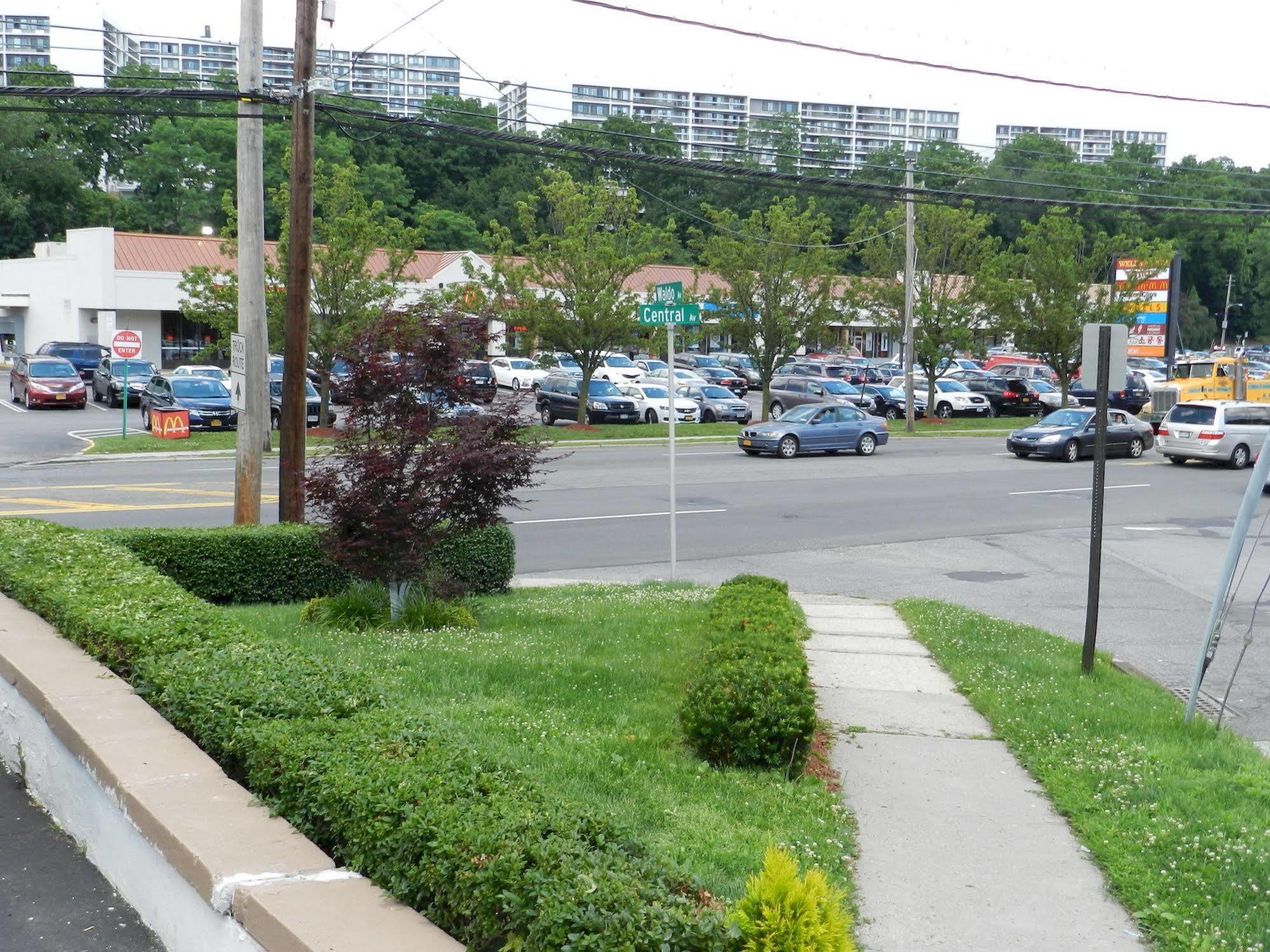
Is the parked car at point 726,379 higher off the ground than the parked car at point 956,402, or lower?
higher

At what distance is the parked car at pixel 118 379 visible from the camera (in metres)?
42.2

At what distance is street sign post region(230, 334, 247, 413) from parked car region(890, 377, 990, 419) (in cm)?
3980

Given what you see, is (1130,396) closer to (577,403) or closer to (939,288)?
(939,288)

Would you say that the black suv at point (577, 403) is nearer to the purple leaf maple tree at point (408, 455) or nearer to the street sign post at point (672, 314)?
the street sign post at point (672, 314)

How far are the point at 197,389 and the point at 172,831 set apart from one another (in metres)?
32.8

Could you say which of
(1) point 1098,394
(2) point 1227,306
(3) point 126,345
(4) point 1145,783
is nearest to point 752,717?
(4) point 1145,783

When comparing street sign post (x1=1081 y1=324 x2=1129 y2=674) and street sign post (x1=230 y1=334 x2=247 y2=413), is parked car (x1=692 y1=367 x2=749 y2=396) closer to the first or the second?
street sign post (x1=230 y1=334 x2=247 y2=413)

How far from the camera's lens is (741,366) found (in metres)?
65.4

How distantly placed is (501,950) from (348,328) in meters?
28.8

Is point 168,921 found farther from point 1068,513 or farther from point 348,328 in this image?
point 348,328

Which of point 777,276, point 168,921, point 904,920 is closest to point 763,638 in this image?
point 904,920

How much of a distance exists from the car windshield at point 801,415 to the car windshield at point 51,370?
2460cm

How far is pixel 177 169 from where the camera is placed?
80938mm

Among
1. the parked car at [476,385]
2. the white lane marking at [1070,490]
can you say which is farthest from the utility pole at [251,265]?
the white lane marking at [1070,490]
